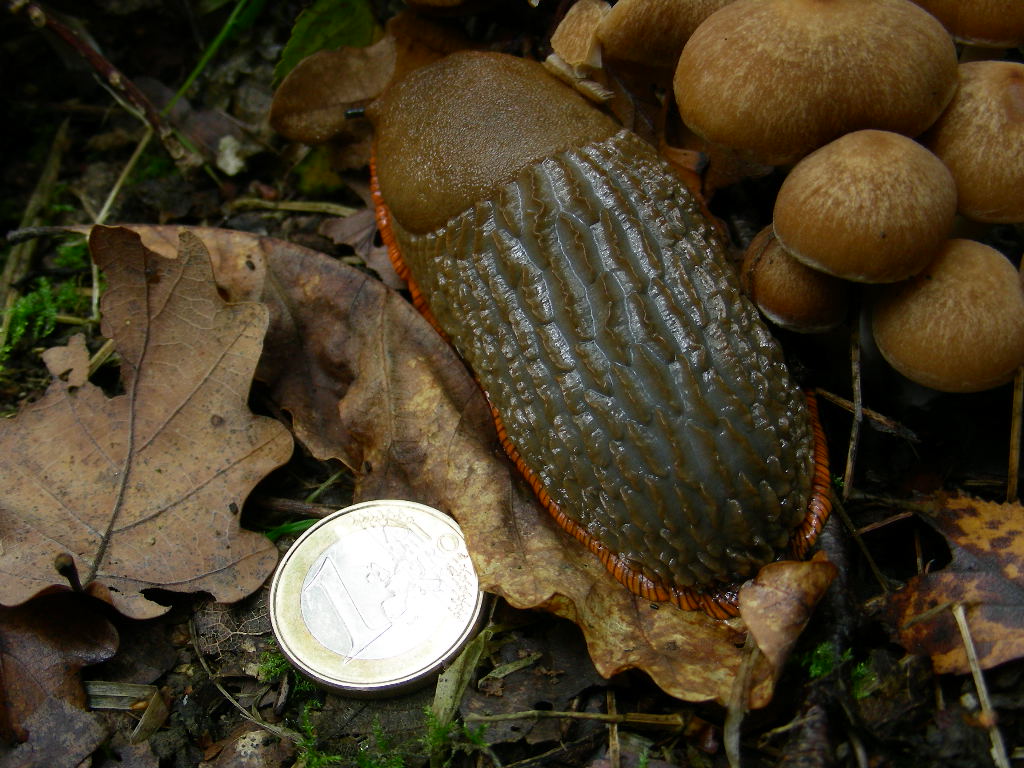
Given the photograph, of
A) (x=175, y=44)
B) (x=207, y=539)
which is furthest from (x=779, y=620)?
(x=175, y=44)

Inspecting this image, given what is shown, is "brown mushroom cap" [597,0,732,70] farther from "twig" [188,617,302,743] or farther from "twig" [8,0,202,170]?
"twig" [188,617,302,743]

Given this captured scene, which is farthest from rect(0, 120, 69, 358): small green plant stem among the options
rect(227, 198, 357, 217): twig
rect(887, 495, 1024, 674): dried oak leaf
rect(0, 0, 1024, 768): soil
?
rect(887, 495, 1024, 674): dried oak leaf

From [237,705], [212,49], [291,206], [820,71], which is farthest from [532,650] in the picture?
[212,49]

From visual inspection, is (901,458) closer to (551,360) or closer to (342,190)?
(551,360)

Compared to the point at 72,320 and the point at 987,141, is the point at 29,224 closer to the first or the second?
the point at 72,320

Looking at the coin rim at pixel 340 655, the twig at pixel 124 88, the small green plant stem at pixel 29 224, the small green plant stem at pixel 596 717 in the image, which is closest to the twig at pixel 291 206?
the twig at pixel 124 88

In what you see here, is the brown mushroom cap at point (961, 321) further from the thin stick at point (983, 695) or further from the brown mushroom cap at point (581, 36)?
the brown mushroom cap at point (581, 36)

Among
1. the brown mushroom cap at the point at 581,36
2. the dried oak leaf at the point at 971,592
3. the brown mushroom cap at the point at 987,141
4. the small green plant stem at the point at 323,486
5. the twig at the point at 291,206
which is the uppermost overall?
the brown mushroom cap at the point at 581,36
